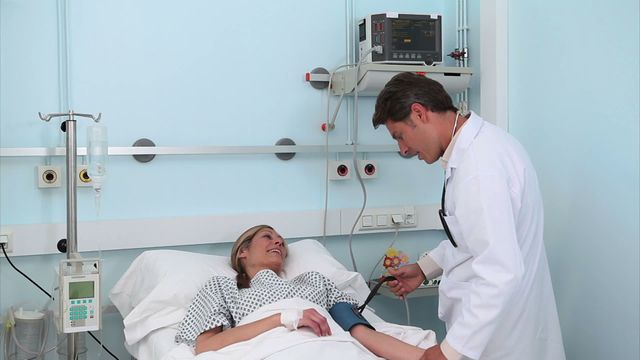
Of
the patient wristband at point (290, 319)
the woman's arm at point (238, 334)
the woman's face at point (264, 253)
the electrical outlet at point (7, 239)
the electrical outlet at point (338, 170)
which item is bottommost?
the woman's arm at point (238, 334)

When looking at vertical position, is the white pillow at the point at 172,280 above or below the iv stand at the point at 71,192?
below

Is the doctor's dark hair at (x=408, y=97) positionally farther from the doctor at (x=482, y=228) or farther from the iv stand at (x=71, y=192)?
the iv stand at (x=71, y=192)

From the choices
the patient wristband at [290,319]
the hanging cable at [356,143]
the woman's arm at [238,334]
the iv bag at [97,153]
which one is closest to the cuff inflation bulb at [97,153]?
the iv bag at [97,153]

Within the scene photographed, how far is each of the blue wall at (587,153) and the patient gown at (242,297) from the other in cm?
84

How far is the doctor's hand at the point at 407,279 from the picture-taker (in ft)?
8.04

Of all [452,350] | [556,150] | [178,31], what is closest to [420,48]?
[556,150]

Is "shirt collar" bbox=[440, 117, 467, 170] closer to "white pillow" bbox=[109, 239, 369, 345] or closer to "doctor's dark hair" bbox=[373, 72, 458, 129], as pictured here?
"doctor's dark hair" bbox=[373, 72, 458, 129]

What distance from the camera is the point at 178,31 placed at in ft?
9.30

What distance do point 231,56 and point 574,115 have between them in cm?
138

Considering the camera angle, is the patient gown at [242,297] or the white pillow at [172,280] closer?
the patient gown at [242,297]

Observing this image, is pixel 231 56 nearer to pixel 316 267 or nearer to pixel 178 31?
pixel 178 31

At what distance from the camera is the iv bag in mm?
2529

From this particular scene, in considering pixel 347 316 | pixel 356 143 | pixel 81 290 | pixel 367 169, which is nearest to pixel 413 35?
pixel 356 143

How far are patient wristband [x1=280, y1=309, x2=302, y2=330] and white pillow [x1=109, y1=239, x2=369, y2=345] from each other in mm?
464
